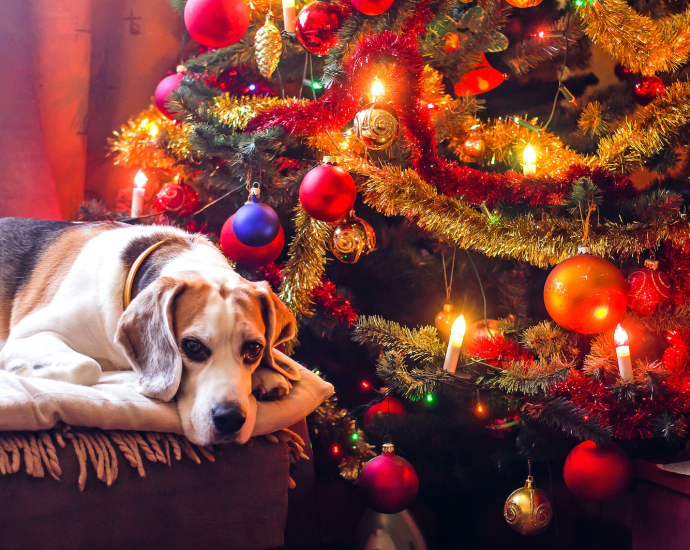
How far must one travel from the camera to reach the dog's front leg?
123cm

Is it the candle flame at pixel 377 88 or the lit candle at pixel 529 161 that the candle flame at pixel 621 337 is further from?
the candle flame at pixel 377 88

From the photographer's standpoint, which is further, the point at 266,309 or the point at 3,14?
the point at 3,14

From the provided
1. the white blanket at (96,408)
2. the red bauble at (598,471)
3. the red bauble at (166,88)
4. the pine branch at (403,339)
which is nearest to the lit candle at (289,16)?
the red bauble at (166,88)

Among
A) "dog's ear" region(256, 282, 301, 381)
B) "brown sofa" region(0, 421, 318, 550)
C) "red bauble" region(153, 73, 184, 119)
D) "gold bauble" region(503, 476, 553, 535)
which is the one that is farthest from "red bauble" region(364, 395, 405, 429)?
"red bauble" region(153, 73, 184, 119)

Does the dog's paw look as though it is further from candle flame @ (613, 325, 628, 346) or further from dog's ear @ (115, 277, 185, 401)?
candle flame @ (613, 325, 628, 346)

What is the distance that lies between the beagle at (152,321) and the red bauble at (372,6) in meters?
0.83

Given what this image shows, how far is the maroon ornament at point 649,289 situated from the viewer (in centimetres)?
160

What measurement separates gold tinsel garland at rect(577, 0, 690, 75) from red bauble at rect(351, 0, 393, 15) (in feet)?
2.08

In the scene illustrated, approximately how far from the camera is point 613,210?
5.37 feet

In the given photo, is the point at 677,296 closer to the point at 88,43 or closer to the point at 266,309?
the point at 266,309

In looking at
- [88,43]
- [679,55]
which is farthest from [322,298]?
[88,43]

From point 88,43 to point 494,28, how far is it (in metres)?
1.90

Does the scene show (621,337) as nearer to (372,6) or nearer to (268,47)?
(372,6)

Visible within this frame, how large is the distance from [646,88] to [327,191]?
138 centimetres
